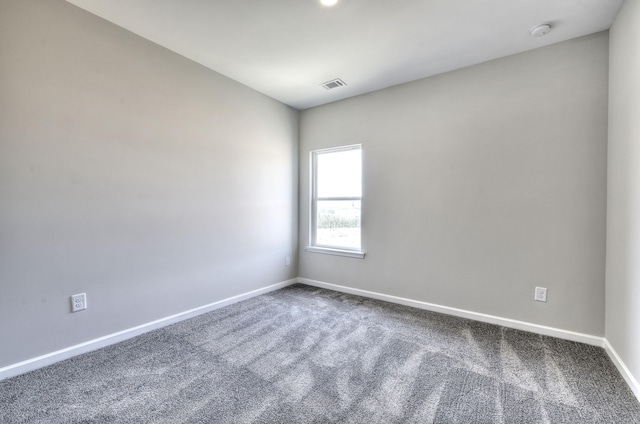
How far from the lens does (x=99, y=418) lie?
145 cm

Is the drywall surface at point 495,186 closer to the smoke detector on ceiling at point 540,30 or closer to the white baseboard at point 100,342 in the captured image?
the smoke detector on ceiling at point 540,30

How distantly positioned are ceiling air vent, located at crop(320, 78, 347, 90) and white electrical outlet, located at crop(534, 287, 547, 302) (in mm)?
2854

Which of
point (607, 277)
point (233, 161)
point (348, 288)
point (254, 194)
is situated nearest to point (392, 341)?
point (348, 288)

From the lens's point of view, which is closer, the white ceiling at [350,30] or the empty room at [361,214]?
the empty room at [361,214]

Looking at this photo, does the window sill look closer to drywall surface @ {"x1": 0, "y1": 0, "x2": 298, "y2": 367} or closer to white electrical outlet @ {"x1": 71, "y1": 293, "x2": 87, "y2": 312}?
drywall surface @ {"x1": 0, "y1": 0, "x2": 298, "y2": 367}

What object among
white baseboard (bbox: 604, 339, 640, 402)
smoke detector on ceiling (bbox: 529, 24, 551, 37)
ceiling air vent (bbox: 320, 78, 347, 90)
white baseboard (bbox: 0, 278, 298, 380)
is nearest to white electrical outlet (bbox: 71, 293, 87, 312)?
white baseboard (bbox: 0, 278, 298, 380)

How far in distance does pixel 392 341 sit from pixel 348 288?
132 centimetres

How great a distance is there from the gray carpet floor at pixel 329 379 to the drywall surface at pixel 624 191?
30 centimetres

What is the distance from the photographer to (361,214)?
3.48 metres

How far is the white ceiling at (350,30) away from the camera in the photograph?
1.98 meters

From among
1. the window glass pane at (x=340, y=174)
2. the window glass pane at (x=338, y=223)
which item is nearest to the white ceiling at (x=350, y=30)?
the window glass pane at (x=340, y=174)

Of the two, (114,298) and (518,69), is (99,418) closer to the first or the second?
(114,298)

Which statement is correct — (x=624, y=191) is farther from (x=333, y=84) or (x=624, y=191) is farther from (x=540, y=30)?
(x=333, y=84)

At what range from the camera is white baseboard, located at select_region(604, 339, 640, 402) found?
1.64 meters
